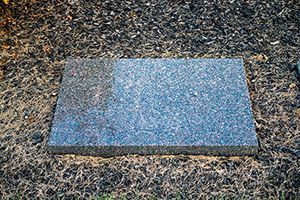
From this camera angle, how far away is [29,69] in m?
3.06

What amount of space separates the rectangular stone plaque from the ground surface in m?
0.08

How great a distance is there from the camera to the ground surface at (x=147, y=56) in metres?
2.52

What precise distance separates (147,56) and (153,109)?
0.48m

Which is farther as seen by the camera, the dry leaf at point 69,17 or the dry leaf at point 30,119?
the dry leaf at point 69,17

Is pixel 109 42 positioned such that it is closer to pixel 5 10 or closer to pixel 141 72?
pixel 141 72

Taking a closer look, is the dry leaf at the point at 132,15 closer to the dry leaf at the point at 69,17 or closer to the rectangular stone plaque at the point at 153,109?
the dry leaf at the point at 69,17

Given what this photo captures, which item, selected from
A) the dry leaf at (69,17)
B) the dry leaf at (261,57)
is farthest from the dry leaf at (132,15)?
the dry leaf at (261,57)

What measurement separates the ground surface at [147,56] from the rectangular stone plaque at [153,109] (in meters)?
0.08

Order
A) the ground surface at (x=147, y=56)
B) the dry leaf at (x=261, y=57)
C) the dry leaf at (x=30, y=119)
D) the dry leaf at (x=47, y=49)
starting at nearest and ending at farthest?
1. the ground surface at (x=147, y=56)
2. the dry leaf at (x=30, y=119)
3. the dry leaf at (x=261, y=57)
4. the dry leaf at (x=47, y=49)

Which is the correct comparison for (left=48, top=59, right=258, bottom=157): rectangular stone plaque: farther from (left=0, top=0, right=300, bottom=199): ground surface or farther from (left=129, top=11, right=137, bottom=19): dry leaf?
(left=129, top=11, right=137, bottom=19): dry leaf

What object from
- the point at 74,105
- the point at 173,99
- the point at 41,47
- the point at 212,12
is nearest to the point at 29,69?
the point at 41,47

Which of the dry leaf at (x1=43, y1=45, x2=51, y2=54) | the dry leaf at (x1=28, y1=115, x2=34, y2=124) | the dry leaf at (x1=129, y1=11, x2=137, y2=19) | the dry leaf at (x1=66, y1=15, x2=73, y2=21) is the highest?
the dry leaf at (x1=129, y1=11, x2=137, y2=19)

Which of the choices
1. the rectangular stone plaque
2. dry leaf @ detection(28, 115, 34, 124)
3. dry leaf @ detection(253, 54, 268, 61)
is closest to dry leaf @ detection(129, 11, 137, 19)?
the rectangular stone plaque

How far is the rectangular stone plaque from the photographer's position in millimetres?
2592
